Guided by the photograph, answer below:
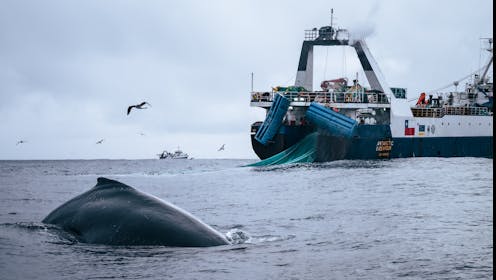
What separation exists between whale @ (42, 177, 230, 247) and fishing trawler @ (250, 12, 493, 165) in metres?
47.7

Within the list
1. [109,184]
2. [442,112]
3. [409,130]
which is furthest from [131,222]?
[442,112]

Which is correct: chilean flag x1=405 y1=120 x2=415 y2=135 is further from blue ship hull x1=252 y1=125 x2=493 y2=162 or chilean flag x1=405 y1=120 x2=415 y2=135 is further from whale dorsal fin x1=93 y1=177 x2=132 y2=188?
whale dorsal fin x1=93 y1=177 x2=132 y2=188

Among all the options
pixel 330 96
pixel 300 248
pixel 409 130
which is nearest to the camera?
pixel 300 248

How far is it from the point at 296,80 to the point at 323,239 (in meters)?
59.0

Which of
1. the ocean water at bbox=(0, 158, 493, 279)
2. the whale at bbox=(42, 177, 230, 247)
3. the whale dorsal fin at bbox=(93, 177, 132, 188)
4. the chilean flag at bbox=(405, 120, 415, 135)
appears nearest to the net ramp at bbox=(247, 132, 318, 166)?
the chilean flag at bbox=(405, 120, 415, 135)

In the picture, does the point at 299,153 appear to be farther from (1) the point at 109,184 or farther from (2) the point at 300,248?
(2) the point at 300,248

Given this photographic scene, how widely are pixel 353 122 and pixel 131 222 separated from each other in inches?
1958

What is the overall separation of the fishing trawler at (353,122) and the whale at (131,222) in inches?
1878

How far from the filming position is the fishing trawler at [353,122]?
6122 cm

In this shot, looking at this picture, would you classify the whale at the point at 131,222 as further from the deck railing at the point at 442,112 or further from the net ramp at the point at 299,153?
the deck railing at the point at 442,112

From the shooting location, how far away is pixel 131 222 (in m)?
12.1

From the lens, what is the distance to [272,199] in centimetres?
2602

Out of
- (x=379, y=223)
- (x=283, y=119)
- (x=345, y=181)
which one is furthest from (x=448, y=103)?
(x=379, y=223)

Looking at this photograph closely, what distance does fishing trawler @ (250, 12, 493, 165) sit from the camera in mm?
61219
